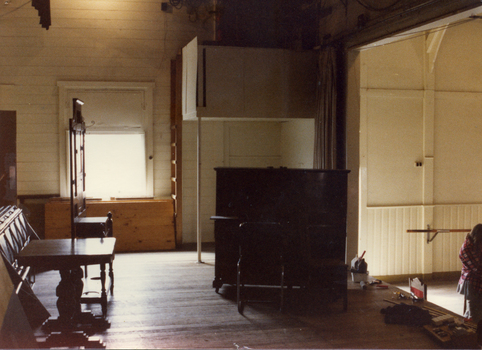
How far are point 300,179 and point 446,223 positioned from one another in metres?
3.78

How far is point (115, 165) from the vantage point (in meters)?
8.01

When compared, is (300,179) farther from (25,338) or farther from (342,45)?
(25,338)

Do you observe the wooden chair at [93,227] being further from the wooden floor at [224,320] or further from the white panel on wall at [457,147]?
the white panel on wall at [457,147]

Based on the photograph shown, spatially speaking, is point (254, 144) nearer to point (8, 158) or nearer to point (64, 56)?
point (64, 56)

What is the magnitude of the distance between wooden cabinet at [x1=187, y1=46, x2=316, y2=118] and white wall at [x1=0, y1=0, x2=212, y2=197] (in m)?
1.88

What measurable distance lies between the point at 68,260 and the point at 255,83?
3847 mm

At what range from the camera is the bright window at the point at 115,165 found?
7.91 metres

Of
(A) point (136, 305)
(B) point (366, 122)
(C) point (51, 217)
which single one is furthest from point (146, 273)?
(B) point (366, 122)

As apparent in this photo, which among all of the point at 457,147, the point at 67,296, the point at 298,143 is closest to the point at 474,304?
the point at 457,147

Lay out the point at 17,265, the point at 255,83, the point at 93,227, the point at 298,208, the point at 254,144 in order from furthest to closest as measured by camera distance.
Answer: the point at 254,144
the point at 255,83
the point at 93,227
the point at 298,208
the point at 17,265

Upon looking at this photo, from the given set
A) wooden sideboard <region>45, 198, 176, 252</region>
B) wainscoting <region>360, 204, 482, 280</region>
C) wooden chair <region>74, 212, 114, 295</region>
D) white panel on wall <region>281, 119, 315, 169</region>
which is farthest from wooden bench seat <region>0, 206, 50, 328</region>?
wainscoting <region>360, 204, 482, 280</region>

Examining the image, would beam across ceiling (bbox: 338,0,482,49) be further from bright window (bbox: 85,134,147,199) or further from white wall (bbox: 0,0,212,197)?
bright window (bbox: 85,134,147,199)

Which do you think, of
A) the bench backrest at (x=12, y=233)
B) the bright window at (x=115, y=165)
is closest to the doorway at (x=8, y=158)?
the bright window at (x=115, y=165)

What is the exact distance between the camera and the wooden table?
143 inches
